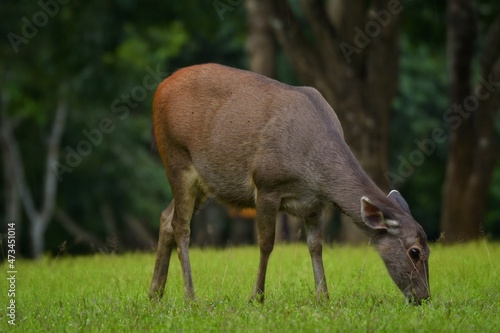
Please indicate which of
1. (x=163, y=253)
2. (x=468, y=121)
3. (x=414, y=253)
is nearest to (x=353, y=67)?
(x=468, y=121)

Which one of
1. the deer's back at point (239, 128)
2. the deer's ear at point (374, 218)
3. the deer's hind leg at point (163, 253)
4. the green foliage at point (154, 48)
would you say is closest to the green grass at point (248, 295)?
the deer's hind leg at point (163, 253)

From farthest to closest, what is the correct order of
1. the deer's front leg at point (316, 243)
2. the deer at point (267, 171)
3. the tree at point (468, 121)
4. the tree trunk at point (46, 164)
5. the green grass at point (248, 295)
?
1. the tree trunk at point (46, 164)
2. the tree at point (468, 121)
3. the deer's front leg at point (316, 243)
4. the deer at point (267, 171)
5. the green grass at point (248, 295)

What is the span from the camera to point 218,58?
1364 inches

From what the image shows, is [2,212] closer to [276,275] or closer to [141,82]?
[141,82]

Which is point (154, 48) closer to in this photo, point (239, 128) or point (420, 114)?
point (420, 114)

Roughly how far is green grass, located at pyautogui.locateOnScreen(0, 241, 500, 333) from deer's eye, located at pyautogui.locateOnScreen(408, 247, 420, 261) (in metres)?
0.40

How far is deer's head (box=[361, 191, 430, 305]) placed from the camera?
9.12 metres

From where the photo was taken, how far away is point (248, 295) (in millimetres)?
9789

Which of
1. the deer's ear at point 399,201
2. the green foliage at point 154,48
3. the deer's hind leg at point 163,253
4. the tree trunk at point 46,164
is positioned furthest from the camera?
the tree trunk at point 46,164

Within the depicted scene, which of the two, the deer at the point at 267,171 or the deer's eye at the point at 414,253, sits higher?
the deer at the point at 267,171

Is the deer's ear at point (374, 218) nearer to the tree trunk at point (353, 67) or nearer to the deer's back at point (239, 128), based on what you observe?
the deer's back at point (239, 128)

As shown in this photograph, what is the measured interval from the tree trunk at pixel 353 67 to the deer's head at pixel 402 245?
28.7 ft

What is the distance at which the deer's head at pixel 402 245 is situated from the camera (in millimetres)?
9117

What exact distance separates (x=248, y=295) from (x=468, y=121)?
9539 millimetres
